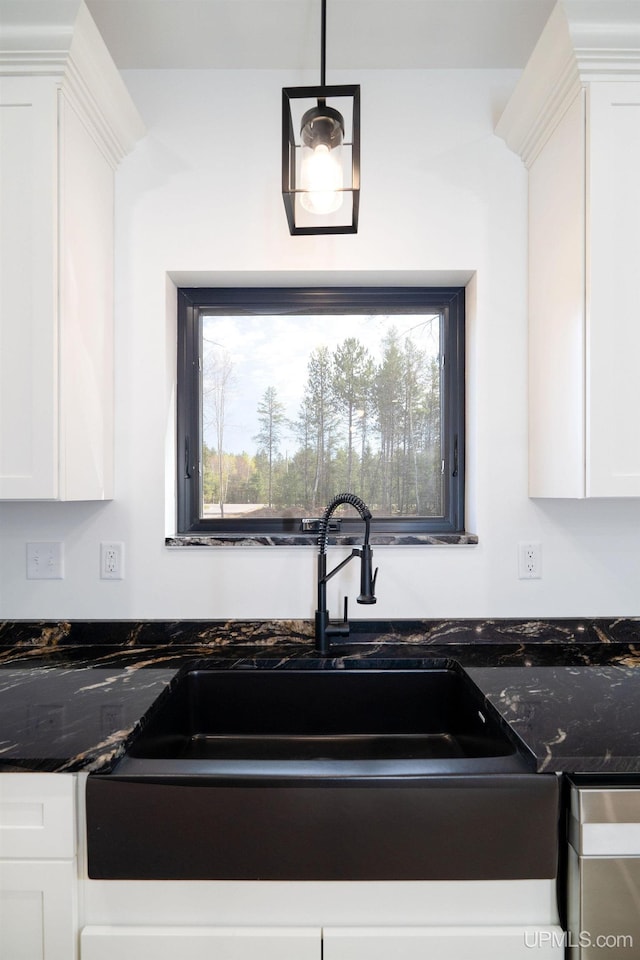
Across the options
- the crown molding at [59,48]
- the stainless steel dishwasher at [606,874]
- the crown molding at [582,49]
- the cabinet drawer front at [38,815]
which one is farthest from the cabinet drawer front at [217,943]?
the crown molding at [582,49]

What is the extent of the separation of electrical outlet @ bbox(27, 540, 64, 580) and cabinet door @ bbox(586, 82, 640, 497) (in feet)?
4.84

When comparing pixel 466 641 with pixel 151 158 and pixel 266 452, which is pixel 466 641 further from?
pixel 151 158

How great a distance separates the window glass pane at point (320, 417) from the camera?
1.86m

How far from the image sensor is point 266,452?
1.87 metres

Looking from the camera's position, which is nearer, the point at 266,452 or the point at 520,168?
the point at 520,168

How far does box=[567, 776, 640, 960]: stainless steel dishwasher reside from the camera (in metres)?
0.95

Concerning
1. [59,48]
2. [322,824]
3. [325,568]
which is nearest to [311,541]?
[325,568]

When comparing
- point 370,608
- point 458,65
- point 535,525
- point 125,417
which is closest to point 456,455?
point 535,525

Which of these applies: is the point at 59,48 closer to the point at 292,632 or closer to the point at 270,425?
the point at 270,425

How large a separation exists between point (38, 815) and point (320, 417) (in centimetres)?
126

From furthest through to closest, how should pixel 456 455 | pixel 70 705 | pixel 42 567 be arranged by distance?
pixel 456 455, pixel 42 567, pixel 70 705

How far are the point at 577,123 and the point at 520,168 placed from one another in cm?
35

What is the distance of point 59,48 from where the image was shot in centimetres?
130

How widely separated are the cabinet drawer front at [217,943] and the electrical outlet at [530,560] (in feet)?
3.54
